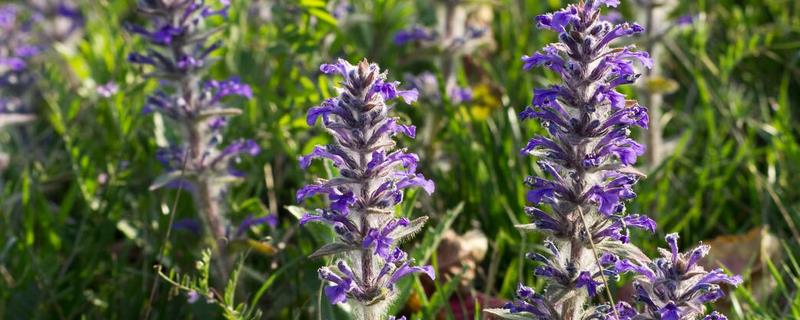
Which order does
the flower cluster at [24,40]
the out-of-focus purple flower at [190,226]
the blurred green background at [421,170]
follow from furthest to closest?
the flower cluster at [24,40], the out-of-focus purple flower at [190,226], the blurred green background at [421,170]

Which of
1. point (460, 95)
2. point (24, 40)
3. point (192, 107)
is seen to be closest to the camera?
point (192, 107)

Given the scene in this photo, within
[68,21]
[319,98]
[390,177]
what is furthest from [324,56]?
[68,21]

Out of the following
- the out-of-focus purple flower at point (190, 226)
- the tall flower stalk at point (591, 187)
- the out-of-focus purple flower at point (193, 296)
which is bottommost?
the out-of-focus purple flower at point (193, 296)

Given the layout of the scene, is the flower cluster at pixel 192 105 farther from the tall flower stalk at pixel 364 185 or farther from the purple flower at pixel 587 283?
the purple flower at pixel 587 283

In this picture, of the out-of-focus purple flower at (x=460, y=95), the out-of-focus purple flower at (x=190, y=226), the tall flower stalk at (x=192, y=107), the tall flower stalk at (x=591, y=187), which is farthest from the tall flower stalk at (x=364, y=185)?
the out-of-focus purple flower at (x=460, y=95)

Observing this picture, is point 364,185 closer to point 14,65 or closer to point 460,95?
point 460,95

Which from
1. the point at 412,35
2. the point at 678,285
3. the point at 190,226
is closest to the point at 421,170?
the point at 412,35

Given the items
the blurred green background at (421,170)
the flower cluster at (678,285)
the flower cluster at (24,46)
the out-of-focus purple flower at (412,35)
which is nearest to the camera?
the flower cluster at (678,285)
